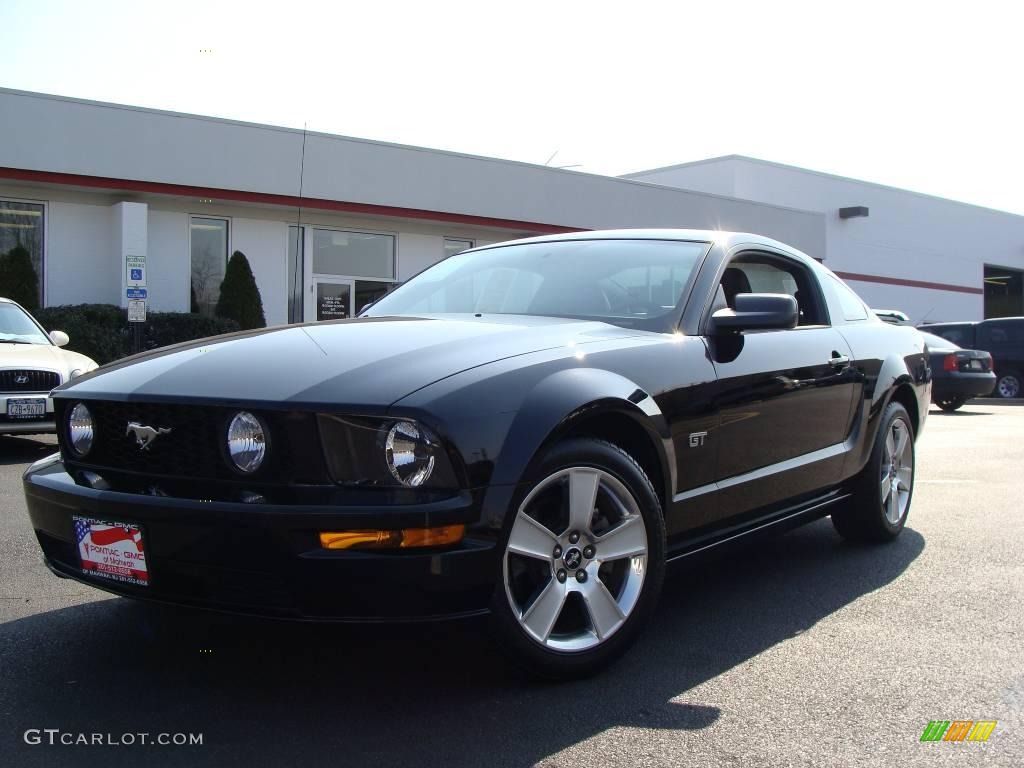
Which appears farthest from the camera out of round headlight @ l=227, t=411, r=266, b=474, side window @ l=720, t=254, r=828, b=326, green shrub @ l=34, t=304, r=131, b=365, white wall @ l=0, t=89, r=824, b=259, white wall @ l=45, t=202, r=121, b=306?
A: white wall @ l=45, t=202, r=121, b=306

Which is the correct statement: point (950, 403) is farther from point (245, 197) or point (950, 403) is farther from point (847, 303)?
point (847, 303)

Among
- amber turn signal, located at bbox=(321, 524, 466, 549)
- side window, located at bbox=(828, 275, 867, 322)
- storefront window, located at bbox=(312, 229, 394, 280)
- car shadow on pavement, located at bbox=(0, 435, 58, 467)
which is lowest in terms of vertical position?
car shadow on pavement, located at bbox=(0, 435, 58, 467)

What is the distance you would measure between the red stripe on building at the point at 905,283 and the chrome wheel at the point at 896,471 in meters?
28.5

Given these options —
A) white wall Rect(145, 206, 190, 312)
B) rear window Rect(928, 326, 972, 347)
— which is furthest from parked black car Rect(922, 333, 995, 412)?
white wall Rect(145, 206, 190, 312)

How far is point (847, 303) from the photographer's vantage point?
521 centimetres

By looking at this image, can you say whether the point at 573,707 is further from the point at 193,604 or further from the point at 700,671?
the point at 193,604

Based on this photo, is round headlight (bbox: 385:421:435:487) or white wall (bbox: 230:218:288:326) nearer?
round headlight (bbox: 385:421:435:487)

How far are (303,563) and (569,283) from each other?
1.98 m

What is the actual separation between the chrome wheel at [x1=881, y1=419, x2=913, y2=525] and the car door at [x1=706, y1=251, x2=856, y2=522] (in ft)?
2.05

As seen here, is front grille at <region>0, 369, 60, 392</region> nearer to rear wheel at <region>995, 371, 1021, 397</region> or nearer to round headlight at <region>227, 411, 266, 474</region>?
round headlight at <region>227, 411, 266, 474</region>

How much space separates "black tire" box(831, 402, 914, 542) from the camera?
4.97 metres

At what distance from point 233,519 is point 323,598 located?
12.3 inches

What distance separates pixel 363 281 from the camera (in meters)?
21.1

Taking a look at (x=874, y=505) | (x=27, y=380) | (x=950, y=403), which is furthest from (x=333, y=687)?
(x=950, y=403)
